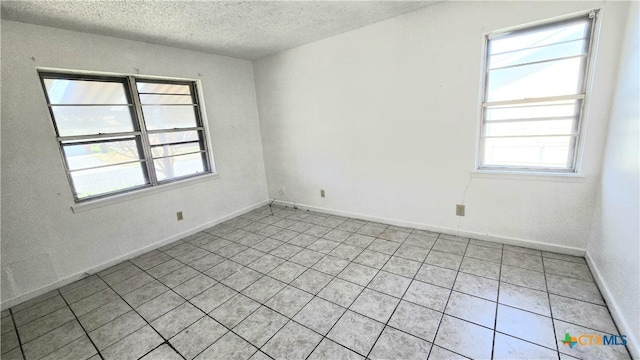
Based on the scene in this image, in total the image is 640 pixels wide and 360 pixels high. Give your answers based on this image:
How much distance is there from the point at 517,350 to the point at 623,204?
1.21 m

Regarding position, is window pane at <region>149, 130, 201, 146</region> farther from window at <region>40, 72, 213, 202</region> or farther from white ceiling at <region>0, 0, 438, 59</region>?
white ceiling at <region>0, 0, 438, 59</region>

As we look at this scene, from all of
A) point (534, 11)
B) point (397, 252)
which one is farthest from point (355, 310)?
A: point (534, 11)

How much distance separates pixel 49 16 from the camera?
215 cm

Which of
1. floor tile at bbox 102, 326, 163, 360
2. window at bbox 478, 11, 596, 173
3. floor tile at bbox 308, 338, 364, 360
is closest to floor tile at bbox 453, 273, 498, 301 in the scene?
floor tile at bbox 308, 338, 364, 360

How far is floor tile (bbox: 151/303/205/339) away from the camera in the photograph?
6.11ft

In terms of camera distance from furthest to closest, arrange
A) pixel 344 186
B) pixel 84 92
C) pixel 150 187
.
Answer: pixel 344 186 < pixel 150 187 < pixel 84 92

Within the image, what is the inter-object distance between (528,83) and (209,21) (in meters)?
3.14

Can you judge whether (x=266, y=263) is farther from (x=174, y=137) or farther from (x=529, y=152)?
(x=529, y=152)

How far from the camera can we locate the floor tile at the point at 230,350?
161 cm

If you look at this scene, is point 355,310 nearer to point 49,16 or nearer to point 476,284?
point 476,284

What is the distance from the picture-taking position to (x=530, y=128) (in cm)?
244

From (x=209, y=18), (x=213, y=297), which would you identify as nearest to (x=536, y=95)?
(x=209, y=18)

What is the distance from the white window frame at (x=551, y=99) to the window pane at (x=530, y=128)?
72 mm

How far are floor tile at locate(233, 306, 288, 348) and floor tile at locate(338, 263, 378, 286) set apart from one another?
0.70 metres
